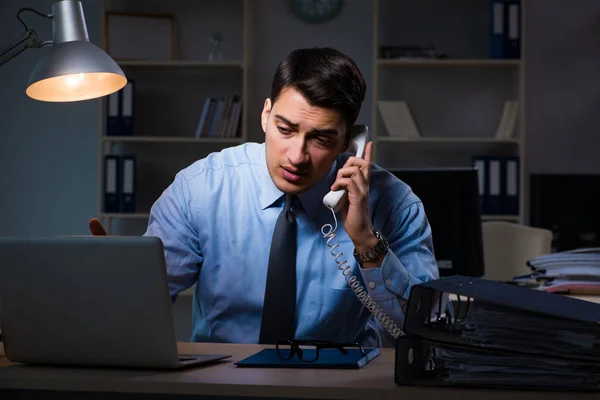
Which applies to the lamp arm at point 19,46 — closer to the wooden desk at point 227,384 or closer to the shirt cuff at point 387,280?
the wooden desk at point 227,384

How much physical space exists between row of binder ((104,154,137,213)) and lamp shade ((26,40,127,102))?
9.01ft

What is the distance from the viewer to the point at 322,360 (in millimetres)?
1213

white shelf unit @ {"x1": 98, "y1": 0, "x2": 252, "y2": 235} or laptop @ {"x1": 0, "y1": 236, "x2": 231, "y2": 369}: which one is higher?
white shelf unit @ {"x1": 98, "y1": 0, "x2": 252, "y2": 235}

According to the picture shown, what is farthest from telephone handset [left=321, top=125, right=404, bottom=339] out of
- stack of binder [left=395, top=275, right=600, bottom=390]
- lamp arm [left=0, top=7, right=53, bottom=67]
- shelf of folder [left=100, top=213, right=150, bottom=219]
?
shelf of folder [left=100, top=213, right=150, bottom=219]

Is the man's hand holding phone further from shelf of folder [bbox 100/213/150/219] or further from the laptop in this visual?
shelf of folder [bbox 100/213/150/219]

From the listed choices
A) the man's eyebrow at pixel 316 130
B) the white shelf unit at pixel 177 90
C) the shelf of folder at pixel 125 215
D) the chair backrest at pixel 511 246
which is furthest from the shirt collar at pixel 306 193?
the white shelf unit at pixel 177 90

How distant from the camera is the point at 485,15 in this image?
4691mm

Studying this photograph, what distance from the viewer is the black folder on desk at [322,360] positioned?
3.85ft

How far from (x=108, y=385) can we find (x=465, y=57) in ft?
13.1

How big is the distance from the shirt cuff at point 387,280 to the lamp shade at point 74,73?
664mm

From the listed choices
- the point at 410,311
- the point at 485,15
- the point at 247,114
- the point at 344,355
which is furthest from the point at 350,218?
the point at 485,15

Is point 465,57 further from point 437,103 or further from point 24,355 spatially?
point 24,355

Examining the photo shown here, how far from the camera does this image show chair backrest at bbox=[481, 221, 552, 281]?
3133 millimetres

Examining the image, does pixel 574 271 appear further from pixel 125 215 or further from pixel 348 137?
pixel 125 215
